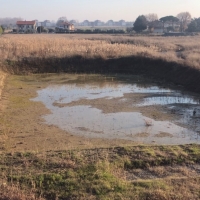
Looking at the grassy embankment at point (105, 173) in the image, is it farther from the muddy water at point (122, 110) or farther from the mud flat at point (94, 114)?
the muddy water at point (122, 110)

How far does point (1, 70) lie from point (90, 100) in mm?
8055

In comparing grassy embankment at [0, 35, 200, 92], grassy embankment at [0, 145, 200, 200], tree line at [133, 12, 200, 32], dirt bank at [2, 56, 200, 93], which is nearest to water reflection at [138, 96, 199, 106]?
dirt bank at [2, 56, 200, 93]

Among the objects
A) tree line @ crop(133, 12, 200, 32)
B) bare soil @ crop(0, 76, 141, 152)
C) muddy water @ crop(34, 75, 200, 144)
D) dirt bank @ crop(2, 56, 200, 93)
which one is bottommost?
bare soil @ crop(0, 76, 141, 152)

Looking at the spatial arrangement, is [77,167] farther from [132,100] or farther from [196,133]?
[132,100]

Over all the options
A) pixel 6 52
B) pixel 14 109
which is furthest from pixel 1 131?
pixel 6 52

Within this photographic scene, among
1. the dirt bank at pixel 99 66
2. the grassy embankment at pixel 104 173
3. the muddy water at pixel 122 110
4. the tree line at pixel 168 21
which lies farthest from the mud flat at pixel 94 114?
the tree line at pixel 168 21

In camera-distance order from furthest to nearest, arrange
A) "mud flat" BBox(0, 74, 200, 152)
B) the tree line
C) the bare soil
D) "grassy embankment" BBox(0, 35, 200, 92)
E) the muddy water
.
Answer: the tree line < "grassy embankment" BBox(0, 35, 200, 92) < the muddy water < "mud flat" BBox(0, 74, 200, 152) < the bare soil

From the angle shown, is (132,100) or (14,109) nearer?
(14,109)

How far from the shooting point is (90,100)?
1370 cm

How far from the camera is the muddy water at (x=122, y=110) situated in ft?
30.7

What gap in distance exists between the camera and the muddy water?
9359mm

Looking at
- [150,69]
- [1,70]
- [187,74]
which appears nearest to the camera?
[187,74]

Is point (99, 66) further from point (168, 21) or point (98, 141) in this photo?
point (168, 21)

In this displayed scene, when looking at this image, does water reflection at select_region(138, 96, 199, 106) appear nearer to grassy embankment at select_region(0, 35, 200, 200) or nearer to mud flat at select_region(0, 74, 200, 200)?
mud flat at select_region(0, 74, 200, 200)
